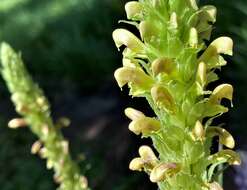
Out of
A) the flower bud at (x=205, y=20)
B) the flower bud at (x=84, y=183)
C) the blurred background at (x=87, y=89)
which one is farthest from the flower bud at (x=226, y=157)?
the blurred background at (x=87, y=89)

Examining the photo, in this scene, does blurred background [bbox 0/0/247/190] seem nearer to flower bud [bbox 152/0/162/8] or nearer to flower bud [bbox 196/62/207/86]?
flower bud [bbox 196/62/207/86]

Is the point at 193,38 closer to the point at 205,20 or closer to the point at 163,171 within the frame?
the point at 205,20

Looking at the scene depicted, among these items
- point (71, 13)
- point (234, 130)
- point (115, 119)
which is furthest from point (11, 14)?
point (234, 130)

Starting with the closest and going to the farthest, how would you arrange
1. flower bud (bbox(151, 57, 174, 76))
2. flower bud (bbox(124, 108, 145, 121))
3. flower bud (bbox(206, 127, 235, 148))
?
flower bud (bbox(151, 57, 174, 76)) < flower bud (bbox(206, 127, 235, 148)) < flower bud (bbox(124, 108, 145, 121))

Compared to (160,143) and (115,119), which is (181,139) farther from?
(115,119)

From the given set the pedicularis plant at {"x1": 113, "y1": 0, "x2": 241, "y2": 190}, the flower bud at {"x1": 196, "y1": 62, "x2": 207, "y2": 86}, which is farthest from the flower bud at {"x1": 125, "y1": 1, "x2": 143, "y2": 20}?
the flower bud at {"x1": 196, "y1": 62, "x2": 207, "y2": 86}

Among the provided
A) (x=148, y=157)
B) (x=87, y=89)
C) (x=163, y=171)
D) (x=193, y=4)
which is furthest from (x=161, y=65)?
(x=87, y=89)
